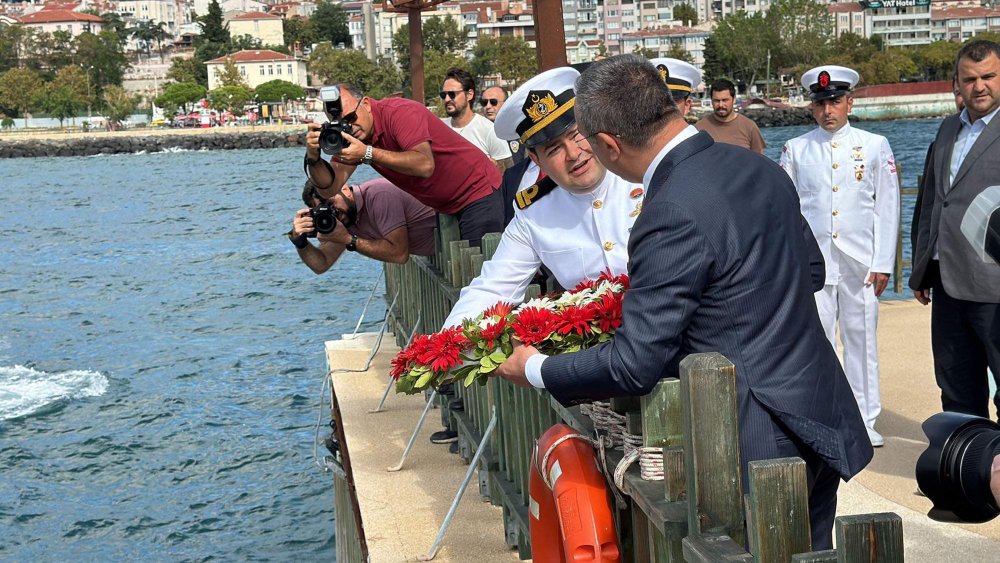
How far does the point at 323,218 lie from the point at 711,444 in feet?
13.7

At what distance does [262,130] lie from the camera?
4769 inches

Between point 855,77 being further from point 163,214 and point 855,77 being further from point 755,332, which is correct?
point 163,214

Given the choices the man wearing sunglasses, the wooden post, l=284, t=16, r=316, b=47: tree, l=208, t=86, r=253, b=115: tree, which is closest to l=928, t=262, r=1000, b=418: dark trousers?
the wooden post

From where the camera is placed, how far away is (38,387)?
14.6m

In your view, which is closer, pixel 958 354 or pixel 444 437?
pixel 958 354

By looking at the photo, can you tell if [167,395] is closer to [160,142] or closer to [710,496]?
[710,496]

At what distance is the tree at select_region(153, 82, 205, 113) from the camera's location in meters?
136

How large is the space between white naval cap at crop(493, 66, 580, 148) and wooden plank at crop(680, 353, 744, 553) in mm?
1386

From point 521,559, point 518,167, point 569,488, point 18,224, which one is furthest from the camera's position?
point 18,224

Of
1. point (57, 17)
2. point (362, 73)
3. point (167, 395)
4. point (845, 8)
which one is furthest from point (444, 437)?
point (57, 17)

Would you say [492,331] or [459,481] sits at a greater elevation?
[492,331]

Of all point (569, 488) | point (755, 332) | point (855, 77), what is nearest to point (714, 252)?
point (755, 332)

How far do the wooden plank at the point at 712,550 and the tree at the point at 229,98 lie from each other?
445 feet

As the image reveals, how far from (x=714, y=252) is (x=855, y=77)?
4075 mm
